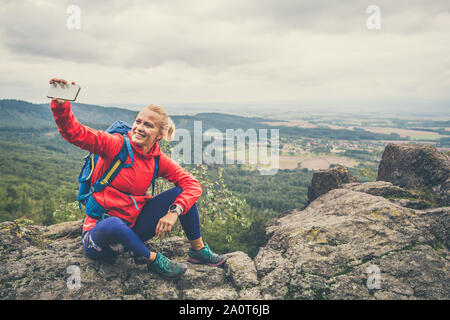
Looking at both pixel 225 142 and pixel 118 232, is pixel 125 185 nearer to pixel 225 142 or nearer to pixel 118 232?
pixel 118 232

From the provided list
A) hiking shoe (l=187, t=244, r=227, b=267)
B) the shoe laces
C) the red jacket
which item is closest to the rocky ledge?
hiking shoe (l=187, t=244, r=227, b=267)

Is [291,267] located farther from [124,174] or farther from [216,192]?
[216,192]

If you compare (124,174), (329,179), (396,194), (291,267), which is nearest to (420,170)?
(396,194)

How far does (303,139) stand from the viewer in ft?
578

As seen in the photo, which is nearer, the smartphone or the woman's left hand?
the smartphone

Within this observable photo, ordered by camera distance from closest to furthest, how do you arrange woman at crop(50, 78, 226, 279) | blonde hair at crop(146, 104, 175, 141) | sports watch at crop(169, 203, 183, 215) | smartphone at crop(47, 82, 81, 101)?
1. smartphone at crop(47, 82, 81, 101)
2. woman at crop(50, 78, 226, 279)
3. blonde hair at crop(146, 104, 175, 141)
4. sports watch at crop(169, 203, 183, 215)

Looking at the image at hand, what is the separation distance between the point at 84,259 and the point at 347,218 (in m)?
5.40

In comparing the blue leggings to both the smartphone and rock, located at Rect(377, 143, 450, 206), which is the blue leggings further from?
rock, located at Rect(377, 143, 450, 206)

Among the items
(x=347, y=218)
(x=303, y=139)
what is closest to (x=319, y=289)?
(x=347, y=218)

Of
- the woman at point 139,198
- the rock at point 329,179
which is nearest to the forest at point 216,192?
the rock at point 329,179

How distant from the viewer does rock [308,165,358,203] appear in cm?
1027

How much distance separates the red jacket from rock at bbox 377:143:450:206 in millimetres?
6949

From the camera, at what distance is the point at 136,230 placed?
4.36 metres

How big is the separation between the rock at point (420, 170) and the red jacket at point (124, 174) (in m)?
6.95
